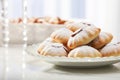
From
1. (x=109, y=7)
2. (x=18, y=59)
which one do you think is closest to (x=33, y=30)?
(x=18, y=59)

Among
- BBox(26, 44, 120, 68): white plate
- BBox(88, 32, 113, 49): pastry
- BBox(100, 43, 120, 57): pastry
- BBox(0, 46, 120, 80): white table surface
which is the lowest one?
BBox(0, 46, 120, 80): white table surface

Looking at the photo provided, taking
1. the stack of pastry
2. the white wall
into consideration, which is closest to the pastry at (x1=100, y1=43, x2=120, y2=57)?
the stack of pastry

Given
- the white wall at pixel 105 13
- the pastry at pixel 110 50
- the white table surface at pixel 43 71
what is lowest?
the white wall at pixel 105 13

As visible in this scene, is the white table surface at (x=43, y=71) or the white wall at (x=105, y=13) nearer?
the white table surface at (x=43, y=71)

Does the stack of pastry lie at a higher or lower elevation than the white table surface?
higher

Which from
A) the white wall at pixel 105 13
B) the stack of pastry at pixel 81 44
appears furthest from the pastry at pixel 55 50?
the white wall at pixel 105 13

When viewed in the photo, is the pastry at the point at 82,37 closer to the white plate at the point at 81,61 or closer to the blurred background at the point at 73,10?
the white plate at the point at 81,61

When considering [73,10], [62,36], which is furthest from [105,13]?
[62,36]

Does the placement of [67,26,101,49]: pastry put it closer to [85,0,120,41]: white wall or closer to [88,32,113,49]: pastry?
[88,32,113,49]: pastry
